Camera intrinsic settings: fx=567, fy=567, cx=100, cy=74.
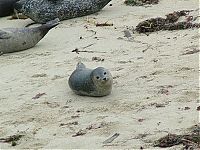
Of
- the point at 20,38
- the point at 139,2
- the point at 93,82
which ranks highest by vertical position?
the point at 139,2

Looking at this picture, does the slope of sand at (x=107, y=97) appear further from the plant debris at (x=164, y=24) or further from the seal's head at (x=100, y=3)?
the seal's head at (x=100, y=3)

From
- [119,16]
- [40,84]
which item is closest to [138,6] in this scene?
[119,16]

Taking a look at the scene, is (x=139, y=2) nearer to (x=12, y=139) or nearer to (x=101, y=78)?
(x=101, y=78)

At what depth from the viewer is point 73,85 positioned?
17.7 feet

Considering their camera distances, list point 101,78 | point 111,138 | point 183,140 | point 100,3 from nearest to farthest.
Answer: point 183,140 < point 111,138 < point 101,78 < point 100,3

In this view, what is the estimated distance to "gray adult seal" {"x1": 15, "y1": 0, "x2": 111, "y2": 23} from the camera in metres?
9.09

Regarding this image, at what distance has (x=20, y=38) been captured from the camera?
299 inches

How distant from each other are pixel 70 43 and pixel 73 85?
2223 millimetres

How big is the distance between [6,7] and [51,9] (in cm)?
101

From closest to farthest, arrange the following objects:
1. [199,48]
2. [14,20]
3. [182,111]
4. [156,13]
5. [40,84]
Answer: [182,111], [40,84], [199,48], [156,13], [14,20]

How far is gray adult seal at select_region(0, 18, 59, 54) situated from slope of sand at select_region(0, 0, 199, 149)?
0.11m

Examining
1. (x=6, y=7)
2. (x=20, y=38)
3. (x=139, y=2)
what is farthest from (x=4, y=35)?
(x=139, y=2)

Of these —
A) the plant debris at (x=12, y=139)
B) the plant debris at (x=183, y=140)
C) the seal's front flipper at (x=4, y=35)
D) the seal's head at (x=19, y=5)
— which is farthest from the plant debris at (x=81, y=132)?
the seal's head at (x=19, y=5)

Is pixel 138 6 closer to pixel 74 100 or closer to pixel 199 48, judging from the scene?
pixel 199 48
